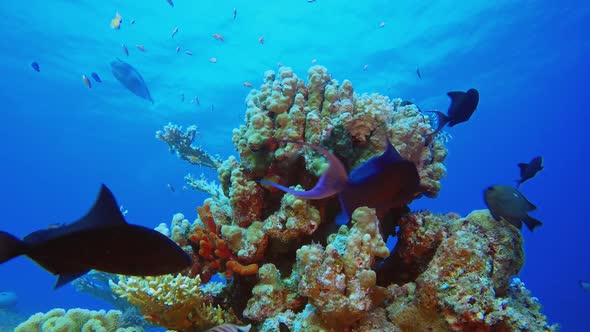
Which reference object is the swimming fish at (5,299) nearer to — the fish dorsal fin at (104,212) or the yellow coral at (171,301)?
the yellow coral at (171,301)

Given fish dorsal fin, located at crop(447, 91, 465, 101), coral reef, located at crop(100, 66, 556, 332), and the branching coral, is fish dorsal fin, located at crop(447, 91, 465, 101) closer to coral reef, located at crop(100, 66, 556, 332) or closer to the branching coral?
coral reef, located at crop(100, 66, 556, 332)

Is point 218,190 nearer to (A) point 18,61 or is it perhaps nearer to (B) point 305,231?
(B) point 305,231

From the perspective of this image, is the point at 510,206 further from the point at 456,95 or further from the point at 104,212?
the point at 104,212

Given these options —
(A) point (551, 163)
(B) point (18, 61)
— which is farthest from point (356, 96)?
(A) point (551, 163)

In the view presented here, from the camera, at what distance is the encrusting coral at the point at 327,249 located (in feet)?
8.25

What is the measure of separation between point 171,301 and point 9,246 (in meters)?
1.92

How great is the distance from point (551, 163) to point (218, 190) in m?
102

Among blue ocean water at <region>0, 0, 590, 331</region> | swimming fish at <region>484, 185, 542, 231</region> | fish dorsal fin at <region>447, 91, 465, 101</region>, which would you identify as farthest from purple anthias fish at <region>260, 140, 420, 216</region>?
blue ocean water at <region>0, 0, 590, 331</region>

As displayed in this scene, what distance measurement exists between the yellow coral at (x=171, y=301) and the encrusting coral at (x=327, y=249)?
0.01 m

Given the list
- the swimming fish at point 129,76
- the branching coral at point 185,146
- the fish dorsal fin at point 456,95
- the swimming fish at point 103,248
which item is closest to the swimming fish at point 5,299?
the swimming fish at point 129,76

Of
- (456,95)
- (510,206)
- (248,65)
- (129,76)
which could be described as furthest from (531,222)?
(248,65)

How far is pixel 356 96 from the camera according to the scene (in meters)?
3.96

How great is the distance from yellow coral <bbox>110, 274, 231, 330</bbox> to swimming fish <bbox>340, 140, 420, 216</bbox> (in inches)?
64.5

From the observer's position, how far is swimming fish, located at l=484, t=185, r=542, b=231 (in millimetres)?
3238
